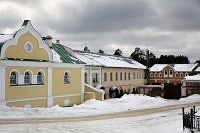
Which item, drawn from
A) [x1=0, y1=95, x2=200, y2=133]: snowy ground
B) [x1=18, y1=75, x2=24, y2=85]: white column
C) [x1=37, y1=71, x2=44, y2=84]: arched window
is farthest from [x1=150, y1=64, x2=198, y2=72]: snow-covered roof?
[x1=18, y1=75, x2=24, y2=85]: white column

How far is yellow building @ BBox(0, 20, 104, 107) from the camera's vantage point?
1948cm

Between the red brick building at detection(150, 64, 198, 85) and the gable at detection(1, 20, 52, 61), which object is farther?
the red brick building at detection(150, 64, 198, 85)

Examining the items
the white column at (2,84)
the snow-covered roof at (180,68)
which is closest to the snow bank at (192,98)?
the white column at (2,84)

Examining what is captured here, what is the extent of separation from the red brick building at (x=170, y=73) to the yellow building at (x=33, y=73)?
133 ft

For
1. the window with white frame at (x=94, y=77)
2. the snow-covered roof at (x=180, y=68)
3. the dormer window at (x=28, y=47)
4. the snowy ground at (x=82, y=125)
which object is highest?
the dormer window at (x=28, y=47)

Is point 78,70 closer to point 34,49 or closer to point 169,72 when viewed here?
point 34,49

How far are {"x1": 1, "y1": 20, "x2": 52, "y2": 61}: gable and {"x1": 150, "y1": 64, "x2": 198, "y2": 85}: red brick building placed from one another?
147 feet

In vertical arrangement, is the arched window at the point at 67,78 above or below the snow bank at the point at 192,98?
above

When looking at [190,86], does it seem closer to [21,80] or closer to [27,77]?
[27,77]

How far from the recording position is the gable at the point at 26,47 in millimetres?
19641

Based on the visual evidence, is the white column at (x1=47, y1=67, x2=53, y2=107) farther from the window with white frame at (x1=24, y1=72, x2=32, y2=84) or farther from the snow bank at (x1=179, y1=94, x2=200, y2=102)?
the snow bank at (x1=179, y1=94, x2=200, y2=102)

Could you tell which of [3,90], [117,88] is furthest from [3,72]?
[117,88]

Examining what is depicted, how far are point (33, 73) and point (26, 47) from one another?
230 cm

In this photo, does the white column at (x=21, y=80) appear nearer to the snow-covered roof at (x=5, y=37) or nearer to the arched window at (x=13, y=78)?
the arched window at (x=13, y=78)
